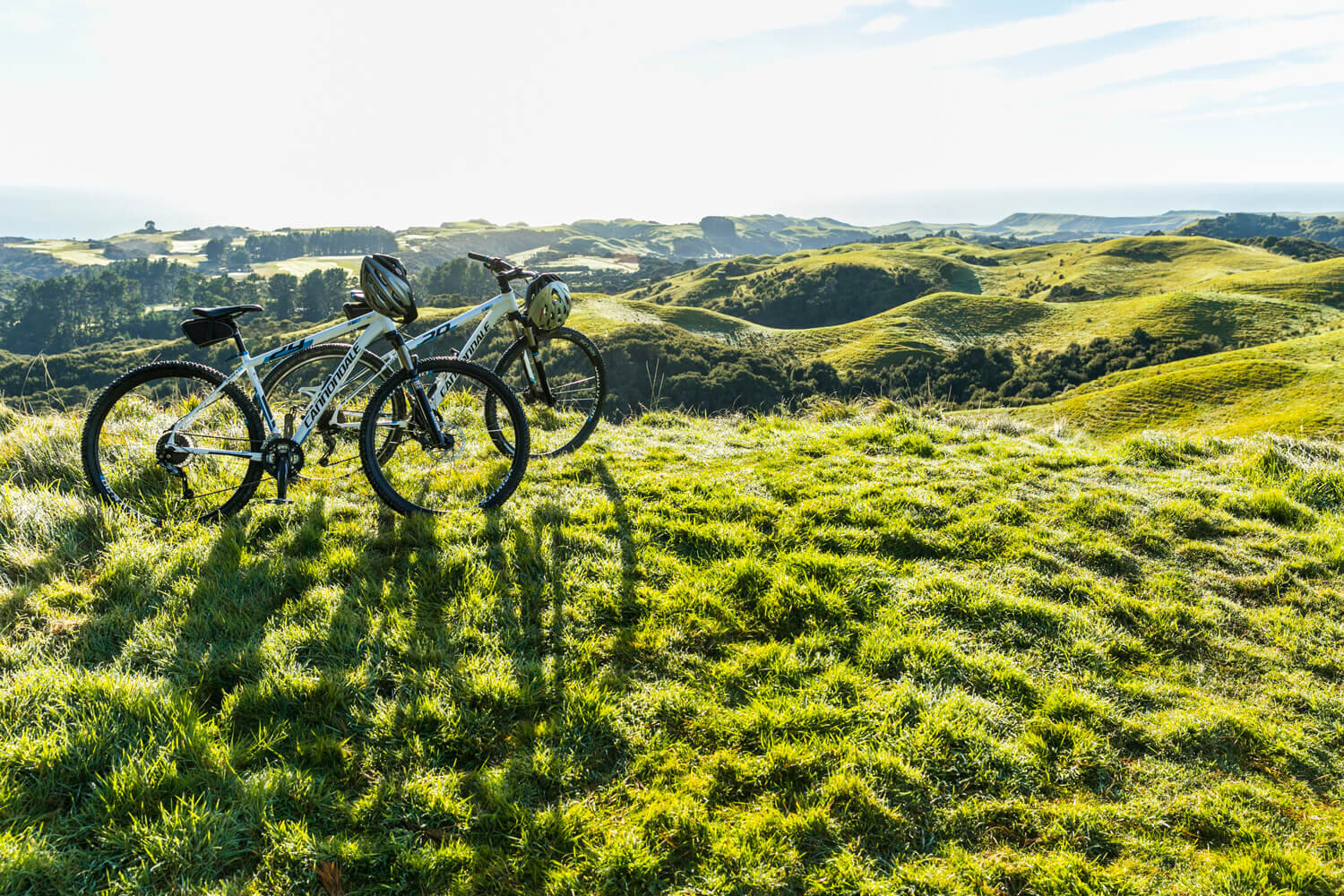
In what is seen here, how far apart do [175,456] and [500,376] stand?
133 inches

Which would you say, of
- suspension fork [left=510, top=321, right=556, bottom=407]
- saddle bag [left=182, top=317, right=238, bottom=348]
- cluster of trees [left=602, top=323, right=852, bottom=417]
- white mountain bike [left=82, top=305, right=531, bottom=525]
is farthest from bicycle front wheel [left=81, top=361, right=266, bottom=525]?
cluster of trees [left=602, top=323, right=852, bottom=417]

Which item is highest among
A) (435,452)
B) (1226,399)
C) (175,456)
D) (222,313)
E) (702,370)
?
(222,313)

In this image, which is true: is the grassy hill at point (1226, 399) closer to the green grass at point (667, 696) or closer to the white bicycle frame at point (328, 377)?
the green grass at point (667, 696)

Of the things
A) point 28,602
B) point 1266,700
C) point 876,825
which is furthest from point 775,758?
point 28,602

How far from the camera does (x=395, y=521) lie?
581cm

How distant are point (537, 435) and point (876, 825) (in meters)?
6.46

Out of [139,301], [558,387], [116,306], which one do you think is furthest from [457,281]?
[558,387]

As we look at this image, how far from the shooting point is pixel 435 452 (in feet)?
22.9

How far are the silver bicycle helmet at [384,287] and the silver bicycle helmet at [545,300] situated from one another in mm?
1600

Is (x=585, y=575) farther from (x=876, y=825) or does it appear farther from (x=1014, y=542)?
(x=1014, y=542)

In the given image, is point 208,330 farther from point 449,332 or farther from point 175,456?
point 449,332

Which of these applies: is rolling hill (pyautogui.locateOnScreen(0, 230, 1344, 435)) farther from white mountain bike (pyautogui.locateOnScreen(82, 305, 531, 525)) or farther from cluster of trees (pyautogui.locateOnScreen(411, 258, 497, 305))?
cluster of trees (pyautogui.locateOnScreen(411, 258, 497, 305))

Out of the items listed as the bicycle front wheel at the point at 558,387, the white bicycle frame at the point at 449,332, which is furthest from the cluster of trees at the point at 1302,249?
the white bicycle frame at the point at 449,332

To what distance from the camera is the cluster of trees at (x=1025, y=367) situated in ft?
295
